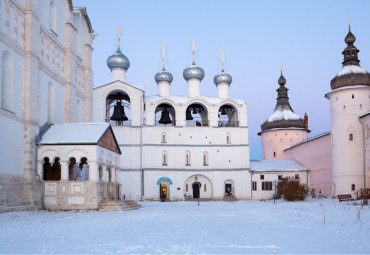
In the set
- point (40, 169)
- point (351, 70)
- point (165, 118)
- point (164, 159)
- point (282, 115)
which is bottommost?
point (40, 169)

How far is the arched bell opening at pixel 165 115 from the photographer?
4547 cm

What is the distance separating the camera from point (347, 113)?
37250 mm

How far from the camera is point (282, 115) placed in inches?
2224

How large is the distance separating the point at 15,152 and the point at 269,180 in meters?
31.6

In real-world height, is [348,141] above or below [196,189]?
above

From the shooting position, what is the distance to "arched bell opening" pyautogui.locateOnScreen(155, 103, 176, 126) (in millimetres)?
45469

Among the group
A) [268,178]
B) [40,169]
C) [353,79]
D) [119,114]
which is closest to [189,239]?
[40,169]

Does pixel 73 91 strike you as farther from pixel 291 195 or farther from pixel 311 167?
pixel 311 167

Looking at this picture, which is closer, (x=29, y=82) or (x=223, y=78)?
(x=29, y=82)

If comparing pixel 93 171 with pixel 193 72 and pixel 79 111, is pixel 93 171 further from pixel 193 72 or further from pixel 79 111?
pixel 193 72

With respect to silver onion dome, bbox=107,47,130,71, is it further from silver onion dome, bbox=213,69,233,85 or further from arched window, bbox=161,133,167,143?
silver onion dome, bbox=213,69,233,85

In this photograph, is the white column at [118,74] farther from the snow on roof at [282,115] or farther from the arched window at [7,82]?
the arched window at [7,82]

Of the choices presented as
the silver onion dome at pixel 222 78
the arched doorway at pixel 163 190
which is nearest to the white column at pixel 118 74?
the silver onion dome at pixel 222 78

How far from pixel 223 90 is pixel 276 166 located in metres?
10.4
